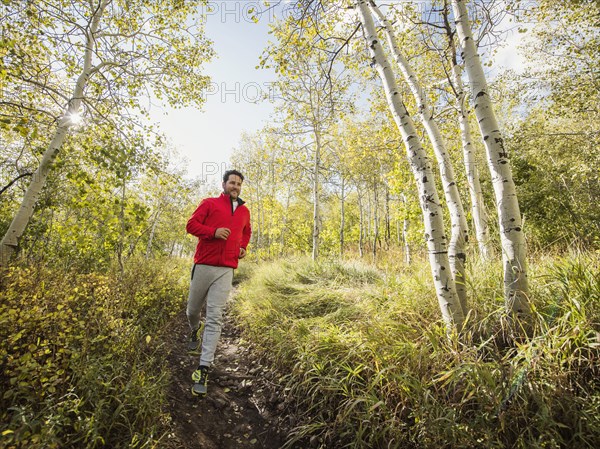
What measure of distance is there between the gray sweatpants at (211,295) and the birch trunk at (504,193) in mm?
2895

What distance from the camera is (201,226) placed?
10.6 ft

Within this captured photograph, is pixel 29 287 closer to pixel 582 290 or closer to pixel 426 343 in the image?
pixel 426 343

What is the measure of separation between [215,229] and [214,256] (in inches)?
13.2

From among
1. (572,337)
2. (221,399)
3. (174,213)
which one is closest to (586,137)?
(572,337)

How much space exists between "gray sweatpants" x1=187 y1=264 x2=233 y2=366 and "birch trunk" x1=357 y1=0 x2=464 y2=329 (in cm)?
235

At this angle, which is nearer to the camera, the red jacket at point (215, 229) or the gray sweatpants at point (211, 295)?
the gray sweatpants at point (211, 295)

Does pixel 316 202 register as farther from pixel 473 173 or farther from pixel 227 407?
pixel 227 407

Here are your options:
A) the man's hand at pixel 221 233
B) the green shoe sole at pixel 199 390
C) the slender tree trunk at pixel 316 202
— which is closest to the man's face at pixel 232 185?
the man's hand at pixel 221 233

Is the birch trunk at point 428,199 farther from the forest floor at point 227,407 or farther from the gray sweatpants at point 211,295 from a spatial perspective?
the gray sweatpants at point 211,295

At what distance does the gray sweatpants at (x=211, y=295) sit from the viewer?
9.71 feet

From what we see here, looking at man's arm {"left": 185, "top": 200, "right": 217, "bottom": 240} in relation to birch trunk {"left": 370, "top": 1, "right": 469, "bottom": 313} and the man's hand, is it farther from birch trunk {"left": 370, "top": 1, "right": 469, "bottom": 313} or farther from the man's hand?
birch trunk {"left": 370, "top": 1, "right": 469, "bottom": 313}

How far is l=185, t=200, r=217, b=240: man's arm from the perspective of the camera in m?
3.19

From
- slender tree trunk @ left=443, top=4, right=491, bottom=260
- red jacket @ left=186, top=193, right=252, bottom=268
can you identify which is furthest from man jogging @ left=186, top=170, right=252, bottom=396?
slender tree trunk @ left=443, top=4, right=491, bottom=260

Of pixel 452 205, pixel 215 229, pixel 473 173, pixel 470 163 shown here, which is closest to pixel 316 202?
pixel 473 173
